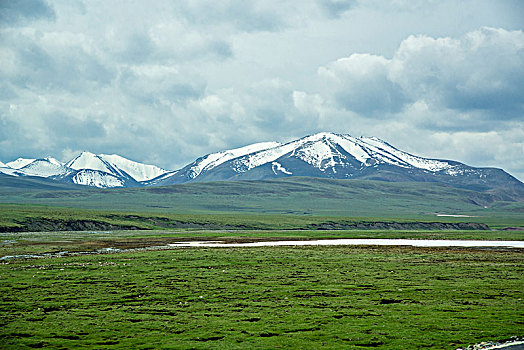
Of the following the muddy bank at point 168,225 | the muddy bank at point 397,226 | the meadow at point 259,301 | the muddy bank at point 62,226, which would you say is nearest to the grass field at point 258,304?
the meadow at point 259,301

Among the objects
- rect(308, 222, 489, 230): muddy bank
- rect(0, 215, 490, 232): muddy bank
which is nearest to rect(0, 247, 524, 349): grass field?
rect(0, 215, 490, 232): muddy bank

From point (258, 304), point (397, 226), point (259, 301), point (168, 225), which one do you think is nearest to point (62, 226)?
point (168, 225)

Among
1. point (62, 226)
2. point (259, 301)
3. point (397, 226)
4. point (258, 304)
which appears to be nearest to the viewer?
point (258, 304)

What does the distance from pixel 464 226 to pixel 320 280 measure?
139 m

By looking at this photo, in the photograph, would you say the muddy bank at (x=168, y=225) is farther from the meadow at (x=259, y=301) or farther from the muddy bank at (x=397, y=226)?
the meadow at (x=259, y=301)

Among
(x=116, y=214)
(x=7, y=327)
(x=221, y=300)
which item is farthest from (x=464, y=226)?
(x=7, y=327)

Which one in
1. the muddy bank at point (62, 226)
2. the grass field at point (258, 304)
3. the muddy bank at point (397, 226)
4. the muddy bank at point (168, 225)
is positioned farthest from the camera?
the muddy bank at point (397, 226)

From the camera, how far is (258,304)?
103ft

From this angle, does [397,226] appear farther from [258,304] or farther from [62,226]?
[258,304]

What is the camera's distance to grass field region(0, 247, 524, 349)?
78.2 feet

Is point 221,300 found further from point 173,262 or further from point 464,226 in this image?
point 464,226

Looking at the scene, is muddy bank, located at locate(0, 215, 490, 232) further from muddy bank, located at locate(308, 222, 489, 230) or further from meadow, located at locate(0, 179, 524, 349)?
meadow, located at locate(0, 179, 524, 349)

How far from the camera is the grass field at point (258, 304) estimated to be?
23.8 m

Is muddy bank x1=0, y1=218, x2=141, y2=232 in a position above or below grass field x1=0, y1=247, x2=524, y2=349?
above
